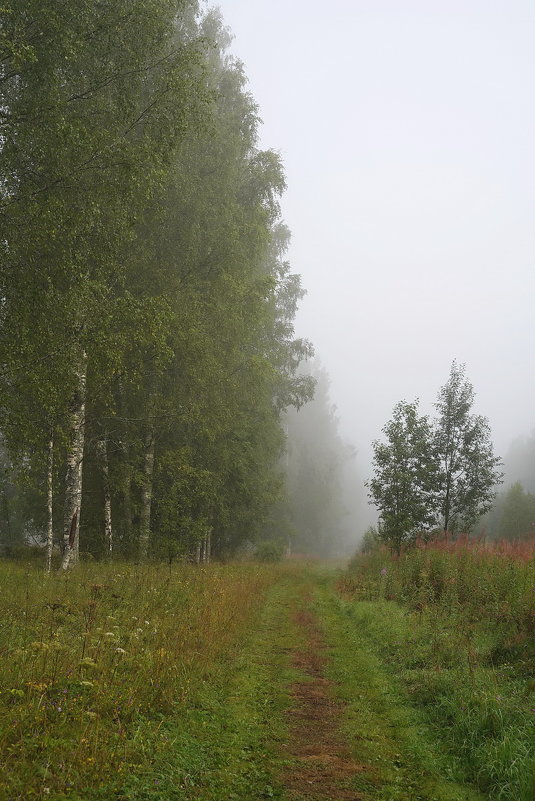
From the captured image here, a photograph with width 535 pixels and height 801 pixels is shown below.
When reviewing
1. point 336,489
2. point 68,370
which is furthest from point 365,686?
point 336,489

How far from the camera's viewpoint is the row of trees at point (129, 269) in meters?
9.89

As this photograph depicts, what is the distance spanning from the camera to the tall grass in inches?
153

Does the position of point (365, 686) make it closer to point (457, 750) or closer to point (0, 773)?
point (457, 750)

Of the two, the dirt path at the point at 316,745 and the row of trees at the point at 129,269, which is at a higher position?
the row of trees at the point at 129,269

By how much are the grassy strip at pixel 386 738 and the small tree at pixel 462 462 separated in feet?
43.7

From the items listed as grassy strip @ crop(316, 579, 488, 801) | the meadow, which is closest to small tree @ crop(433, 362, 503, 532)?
the meadow

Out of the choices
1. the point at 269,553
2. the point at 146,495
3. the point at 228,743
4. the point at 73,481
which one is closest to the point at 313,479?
the point at 269,553

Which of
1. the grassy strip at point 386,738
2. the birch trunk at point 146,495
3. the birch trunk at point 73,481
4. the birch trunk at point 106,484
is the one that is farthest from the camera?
the birch trunk at point 106,484

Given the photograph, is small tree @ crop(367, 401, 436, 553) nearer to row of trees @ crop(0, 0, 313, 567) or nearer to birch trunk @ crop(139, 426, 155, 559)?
row of trees @ crop(0, 0, 313, 567)

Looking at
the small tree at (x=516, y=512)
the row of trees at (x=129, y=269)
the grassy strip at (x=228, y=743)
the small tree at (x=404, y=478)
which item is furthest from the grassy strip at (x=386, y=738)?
the small tree at (x=516, y=512)

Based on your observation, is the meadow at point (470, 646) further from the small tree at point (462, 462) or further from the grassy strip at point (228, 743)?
the small tree at point (462, 462)

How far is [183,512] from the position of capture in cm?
1950

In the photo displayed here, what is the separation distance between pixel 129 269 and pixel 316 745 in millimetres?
13630

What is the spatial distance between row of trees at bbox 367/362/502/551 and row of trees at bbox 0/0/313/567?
6407mm
